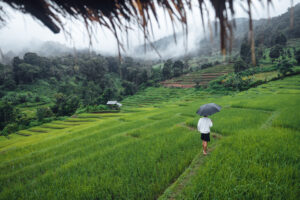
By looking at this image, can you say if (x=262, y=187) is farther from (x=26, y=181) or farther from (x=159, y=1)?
(x=26, y=181)

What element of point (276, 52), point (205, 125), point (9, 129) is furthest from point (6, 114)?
point (276, 52)

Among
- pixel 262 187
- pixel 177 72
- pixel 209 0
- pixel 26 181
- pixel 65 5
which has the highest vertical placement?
pixel 177 72

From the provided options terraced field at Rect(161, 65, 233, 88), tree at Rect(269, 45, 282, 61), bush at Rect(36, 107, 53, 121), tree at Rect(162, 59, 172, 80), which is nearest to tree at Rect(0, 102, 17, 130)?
bush at Rect(36, 107, 53, 121)

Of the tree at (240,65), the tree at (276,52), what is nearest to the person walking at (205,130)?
the tree at (240,65)

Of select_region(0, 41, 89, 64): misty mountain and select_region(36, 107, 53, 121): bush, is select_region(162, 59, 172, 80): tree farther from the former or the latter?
select_region(36, 107, 53, 121): bush

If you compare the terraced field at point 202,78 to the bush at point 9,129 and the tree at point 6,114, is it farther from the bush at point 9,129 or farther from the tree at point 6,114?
the tree at point 6,114

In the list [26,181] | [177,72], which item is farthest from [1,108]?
[177,72]

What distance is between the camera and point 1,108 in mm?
19828

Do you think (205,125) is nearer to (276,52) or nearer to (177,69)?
(276,52)

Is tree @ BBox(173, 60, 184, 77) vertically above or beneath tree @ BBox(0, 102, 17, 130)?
above

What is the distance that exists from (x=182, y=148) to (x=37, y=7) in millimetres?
3657

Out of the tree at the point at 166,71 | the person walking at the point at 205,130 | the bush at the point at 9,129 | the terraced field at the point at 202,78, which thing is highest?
the tree at the point at 166,71

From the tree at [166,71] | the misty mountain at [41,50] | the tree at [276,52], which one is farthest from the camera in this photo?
the tree at [166,71]

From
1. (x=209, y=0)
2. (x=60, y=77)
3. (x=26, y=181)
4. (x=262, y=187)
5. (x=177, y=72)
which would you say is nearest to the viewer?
(x=209, y=0)
